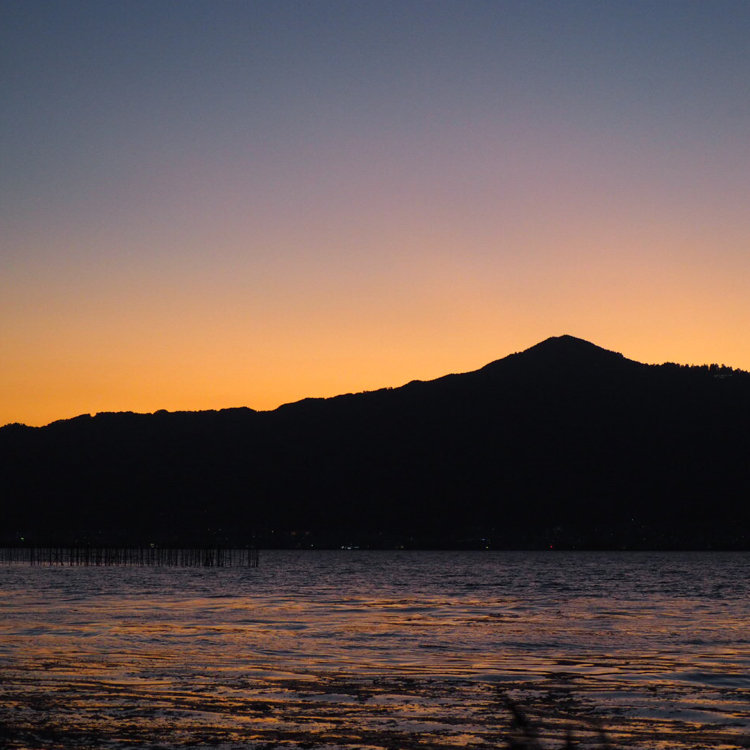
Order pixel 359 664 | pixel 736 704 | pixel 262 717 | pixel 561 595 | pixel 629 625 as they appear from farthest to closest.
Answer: pixel 561 595 < pixel 629 625 < pixel 359 664 < pixel 736 704 < pixel 262 717

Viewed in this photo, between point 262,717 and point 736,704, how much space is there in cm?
1097

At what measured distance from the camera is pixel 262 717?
21.5 meters

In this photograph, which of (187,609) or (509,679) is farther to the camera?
(187,609)

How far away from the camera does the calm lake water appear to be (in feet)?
65.1

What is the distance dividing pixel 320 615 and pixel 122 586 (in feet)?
125

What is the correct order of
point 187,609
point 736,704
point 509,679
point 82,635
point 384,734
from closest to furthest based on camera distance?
point 384,734 < point 736,704 < point 509,679 < point 82,635 < point 187,609

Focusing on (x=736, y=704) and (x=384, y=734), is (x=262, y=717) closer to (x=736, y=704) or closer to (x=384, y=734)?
(x=384, y=734)

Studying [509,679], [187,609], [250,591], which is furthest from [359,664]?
[250,591]

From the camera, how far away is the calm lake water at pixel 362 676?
19.8 m

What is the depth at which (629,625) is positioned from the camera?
161 feet

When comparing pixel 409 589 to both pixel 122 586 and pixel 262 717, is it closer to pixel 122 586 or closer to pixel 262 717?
pixel 122 586

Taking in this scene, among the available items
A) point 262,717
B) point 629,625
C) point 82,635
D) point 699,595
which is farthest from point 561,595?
point 262,717

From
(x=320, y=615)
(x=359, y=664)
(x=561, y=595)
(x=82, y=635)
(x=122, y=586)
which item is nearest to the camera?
(x=359, y=664)

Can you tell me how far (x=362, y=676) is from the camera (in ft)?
93.6
